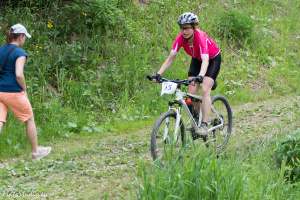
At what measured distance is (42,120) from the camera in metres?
10.2

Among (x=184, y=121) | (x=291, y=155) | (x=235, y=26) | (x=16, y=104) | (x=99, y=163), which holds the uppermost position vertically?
(x=235, y=26)

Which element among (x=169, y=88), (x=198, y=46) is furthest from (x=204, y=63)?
(x=169, y=88)

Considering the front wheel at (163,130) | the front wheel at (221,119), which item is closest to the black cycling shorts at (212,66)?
the front wheel at (221,119)

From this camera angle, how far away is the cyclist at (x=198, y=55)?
25.4ft

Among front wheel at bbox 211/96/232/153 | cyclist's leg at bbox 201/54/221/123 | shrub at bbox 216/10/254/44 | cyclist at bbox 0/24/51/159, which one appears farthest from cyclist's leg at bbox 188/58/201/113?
shrub at bbox 216/10/254/44

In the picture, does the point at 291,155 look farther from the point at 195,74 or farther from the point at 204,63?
the point at 195,74

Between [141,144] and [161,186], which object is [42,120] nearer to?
[141,144]

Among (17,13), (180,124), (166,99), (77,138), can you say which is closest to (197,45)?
(180,124)

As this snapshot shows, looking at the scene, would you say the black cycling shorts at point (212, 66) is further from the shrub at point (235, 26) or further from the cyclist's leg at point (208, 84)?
the shrub at point (235, 26)

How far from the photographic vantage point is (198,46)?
794cm

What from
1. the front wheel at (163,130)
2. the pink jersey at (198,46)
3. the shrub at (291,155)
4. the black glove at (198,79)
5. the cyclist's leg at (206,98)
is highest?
the pink jersey at (198,46)

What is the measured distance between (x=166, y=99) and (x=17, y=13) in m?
3.52

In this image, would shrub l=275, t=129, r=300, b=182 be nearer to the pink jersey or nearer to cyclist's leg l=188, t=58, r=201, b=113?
cyclist's leg l=188, t=58, r=201, b=113

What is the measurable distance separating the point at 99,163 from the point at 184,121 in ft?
4.33
